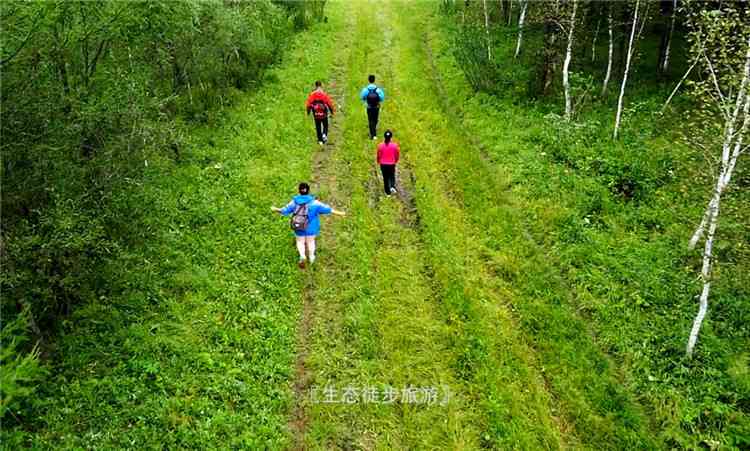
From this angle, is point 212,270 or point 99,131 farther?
point 212,270

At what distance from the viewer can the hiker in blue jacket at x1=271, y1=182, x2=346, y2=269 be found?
11.5 m

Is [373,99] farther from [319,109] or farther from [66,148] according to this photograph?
[66,148]

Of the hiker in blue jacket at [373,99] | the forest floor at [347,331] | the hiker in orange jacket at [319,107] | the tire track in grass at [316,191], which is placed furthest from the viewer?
the hiker in blue jacket at [373,99]

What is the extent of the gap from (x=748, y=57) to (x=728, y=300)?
485 centimetres

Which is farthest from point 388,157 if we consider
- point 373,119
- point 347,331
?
point 347,331

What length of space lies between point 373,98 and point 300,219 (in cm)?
670

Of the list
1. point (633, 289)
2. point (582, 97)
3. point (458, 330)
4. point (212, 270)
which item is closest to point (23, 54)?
point (212, 270)

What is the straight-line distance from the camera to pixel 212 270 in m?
11.9

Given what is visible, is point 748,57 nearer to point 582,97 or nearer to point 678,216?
point 678,216

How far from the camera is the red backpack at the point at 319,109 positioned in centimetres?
1636

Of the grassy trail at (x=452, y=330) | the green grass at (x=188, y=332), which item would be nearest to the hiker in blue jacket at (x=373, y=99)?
the grassy trail at (x=452, y=330)

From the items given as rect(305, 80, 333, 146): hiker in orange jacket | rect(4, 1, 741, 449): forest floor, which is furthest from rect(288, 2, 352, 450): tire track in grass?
rect(305, 80, 333, 146): hiker in orange jacket

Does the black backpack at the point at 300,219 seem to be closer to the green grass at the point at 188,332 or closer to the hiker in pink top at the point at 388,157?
the green grass at the point at 188,332

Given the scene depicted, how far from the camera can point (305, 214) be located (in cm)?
1156
